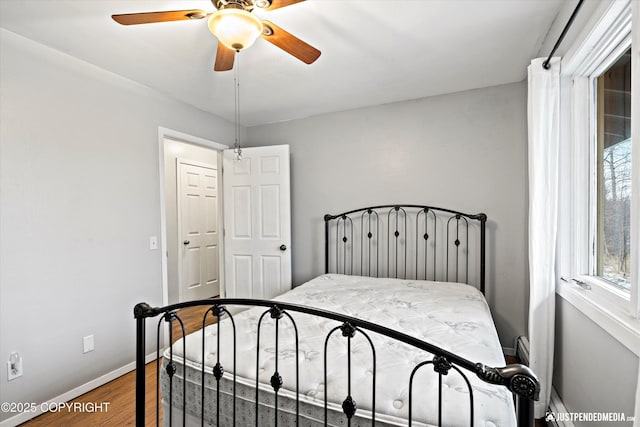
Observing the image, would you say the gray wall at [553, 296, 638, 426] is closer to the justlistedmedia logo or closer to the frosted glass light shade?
the justlistedmedia logo

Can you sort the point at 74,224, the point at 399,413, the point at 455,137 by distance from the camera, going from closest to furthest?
the point at 399,413 < the point at 74,224 < the point at 455,137

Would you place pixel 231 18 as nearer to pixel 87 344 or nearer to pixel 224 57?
pixel 224 57

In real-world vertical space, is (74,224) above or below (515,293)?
above

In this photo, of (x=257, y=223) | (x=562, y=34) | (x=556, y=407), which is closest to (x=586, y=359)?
(x=556, y=407)

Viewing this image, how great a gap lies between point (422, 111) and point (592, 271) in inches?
78.0

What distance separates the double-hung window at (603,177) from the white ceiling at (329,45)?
447 millimetres

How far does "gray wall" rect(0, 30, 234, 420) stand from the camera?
6.44 ft

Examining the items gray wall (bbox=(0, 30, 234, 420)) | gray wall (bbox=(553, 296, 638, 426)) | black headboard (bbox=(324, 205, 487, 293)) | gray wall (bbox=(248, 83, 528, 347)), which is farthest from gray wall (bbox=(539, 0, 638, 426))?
gray wall (bbox=(0, 30, 234, 420))

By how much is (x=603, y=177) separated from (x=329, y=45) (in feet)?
5.78

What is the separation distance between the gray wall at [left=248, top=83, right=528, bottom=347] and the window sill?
113 cm

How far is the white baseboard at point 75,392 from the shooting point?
194 cm

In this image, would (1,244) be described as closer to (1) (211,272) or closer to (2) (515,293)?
(1) (211,272)

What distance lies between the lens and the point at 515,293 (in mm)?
2777

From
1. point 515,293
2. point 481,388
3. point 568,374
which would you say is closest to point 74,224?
point 481,388
